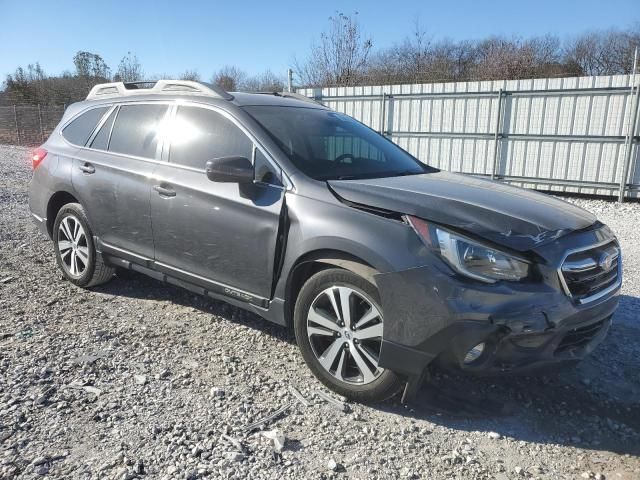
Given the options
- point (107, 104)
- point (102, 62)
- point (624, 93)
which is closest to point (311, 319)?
point (107, 104)

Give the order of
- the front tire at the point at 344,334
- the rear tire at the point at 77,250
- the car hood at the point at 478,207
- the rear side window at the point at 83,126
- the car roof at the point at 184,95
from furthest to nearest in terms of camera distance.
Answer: the rear side window at the point at 83,126, the rear tire at the point at 77,250, the car roof at the point at 184,95, the front tire at the point at 344,334, the car hood at the point at 478,207

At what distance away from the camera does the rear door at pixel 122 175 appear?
13.3 feet

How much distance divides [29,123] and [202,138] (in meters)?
25.9

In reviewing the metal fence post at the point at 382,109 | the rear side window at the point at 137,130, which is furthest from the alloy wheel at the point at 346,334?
the metal fence post at the point at 382,109

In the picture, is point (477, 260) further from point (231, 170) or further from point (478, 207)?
point (231, 170)

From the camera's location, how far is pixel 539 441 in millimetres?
2727

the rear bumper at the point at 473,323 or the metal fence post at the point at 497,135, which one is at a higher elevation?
the metal fence post at the point at 497,135

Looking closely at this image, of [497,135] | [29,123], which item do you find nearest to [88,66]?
[29,123]

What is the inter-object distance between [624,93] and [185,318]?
1003 cm

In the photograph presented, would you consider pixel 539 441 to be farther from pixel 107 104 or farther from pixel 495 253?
pixel 107 104

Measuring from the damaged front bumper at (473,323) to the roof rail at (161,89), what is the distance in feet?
7.09

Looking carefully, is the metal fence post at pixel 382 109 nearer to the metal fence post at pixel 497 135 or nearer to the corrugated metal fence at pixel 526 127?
the corrugated metal fence at pixel 526 127

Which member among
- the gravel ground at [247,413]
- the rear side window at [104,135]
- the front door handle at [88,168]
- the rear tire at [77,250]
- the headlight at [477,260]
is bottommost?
the gravel ground at [247,413]

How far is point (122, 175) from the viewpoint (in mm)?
4188
